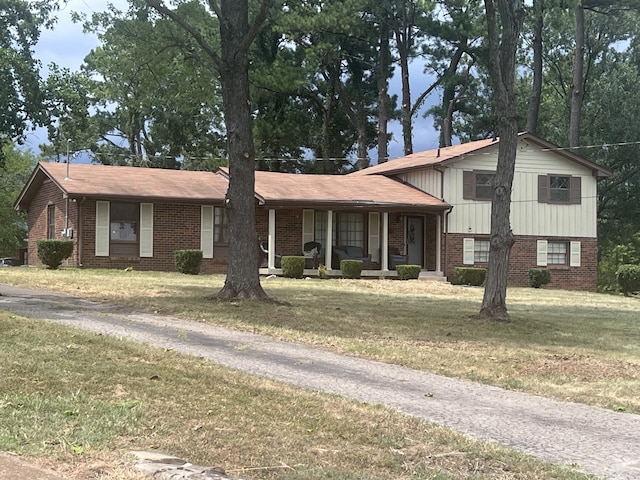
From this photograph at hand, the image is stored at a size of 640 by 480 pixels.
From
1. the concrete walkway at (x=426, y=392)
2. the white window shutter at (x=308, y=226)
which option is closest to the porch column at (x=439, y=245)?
the white window shutter at (x=308, y=226)

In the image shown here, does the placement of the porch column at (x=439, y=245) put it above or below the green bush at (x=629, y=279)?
above

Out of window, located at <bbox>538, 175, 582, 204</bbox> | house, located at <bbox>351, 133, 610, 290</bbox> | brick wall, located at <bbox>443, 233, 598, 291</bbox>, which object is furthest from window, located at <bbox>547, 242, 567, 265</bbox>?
window, located at <bbox>538, 175, 582, 204</bbox>

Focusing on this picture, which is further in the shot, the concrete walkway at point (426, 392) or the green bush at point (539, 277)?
the green bush at point (539, 277)

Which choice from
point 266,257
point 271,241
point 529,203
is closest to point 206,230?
point 266,257

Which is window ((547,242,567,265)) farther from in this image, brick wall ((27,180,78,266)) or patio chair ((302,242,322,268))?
brick wall ((27,180,78,266))

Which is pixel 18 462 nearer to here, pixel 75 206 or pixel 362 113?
pixel 75 206

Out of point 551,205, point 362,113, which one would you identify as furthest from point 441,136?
point 551,205

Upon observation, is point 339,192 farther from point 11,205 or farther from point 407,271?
point 11,205

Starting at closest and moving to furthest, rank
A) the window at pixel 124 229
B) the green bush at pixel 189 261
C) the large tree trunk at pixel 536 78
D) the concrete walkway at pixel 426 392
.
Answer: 1. the concrete walkway at pixel 426 392
2. the green bush at pixel 189 261
3. the window at pixel 124 229
4. the large tree trunk at pixel 536 78

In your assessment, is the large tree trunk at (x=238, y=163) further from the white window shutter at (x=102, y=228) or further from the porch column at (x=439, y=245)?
the porch column at (x=439, y=245)

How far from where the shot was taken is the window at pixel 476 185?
91.5 ft

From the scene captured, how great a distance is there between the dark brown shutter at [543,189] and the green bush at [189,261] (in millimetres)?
A: 13401

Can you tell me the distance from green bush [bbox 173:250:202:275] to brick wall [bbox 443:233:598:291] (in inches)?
364

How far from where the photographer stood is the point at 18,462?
431 centimetres
